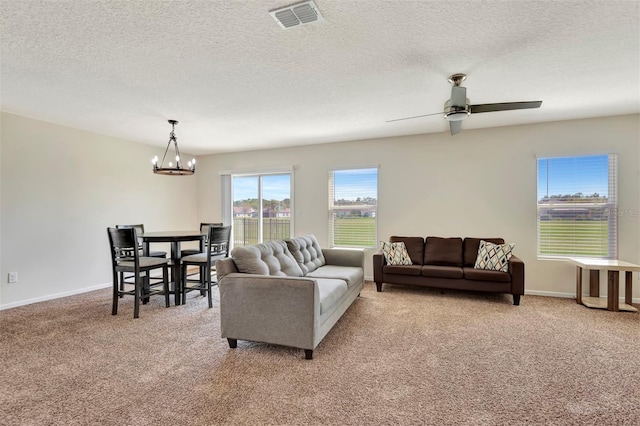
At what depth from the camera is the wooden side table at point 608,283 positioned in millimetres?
3732

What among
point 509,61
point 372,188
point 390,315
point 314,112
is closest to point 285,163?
point 372,188

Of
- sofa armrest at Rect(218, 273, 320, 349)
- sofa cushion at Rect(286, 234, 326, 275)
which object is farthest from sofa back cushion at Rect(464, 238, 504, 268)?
sofa armrest at Rect(218, 273, 320, 349)

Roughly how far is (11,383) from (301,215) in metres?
4.40

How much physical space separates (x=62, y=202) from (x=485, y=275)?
6.03 metres

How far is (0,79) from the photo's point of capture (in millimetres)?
3014

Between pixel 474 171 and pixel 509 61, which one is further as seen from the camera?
pixel 474 171

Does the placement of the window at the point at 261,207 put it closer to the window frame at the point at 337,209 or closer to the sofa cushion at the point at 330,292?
the window frame at the point at 337,209

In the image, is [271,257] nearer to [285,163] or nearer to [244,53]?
[244,53]

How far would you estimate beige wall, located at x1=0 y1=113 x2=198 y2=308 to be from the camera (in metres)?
4.08

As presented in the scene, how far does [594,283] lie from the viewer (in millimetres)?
4199

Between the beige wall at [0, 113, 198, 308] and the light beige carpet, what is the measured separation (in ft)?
2.65

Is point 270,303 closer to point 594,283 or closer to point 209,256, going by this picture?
point 209,256

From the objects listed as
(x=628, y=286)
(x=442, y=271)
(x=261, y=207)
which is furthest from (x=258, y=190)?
(x=628, y=286)

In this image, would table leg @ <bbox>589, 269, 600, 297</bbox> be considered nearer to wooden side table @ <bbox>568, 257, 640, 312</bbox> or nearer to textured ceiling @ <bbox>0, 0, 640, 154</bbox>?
wooden side table @ <bbox>568, 257, 640, 312</bbox>
